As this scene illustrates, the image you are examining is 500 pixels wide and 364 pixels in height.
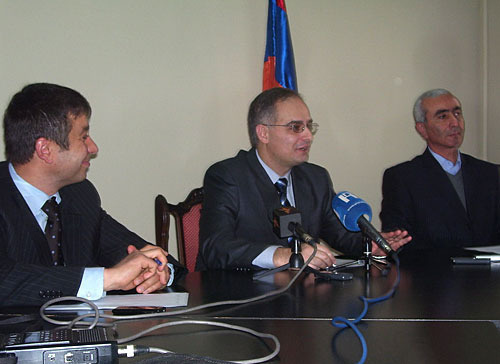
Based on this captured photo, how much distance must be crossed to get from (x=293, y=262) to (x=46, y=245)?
894 millimetres

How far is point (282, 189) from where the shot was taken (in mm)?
2738

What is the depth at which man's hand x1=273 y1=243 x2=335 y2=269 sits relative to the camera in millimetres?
2078

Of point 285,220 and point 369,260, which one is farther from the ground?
point 285,220

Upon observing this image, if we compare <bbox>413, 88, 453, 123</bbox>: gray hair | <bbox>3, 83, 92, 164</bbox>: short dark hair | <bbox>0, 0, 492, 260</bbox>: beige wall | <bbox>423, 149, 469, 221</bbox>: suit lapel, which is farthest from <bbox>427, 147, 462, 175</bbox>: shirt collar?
<bbox>3, 83, 92, 164</bbox>: short dark hair

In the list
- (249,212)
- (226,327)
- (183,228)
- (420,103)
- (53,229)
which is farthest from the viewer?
(420,103)

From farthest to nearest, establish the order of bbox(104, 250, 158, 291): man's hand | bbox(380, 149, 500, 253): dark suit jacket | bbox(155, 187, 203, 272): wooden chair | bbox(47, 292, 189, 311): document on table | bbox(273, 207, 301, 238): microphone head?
bbox(380, 149, 500, 253): dark suit jacket
bbox(155, 187, 203, 272): wooden chair
bbox(273, 207, 301, 238): microphone head
bbox(104, 250, 158, 291): man's hand
bbox(47, 292, 189, 311): document on table

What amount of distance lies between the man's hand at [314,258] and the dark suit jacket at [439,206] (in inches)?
45.7

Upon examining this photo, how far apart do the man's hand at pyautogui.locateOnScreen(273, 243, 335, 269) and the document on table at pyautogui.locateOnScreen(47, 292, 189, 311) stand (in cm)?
52

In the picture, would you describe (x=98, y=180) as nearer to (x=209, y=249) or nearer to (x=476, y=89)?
(x=209, y=249)

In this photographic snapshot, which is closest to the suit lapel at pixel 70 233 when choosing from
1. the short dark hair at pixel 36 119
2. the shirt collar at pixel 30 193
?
the shirt collar at pixel 30 193

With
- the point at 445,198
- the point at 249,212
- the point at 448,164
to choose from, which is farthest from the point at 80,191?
the point at 448,164

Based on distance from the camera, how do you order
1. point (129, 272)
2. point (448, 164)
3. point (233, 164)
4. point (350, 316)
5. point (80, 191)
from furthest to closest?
point (448, 164)
point (233, 164)
point (80, 191)
point (129, 272)
point (350, 316)

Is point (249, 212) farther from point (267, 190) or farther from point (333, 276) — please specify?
point (333, 276)

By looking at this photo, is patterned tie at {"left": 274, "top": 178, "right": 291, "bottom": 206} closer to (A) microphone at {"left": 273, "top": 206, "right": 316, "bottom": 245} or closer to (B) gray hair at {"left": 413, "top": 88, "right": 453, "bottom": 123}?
(A) microphone at {"left": 273, "top": 206, "right": 316, "bottom": 245}
